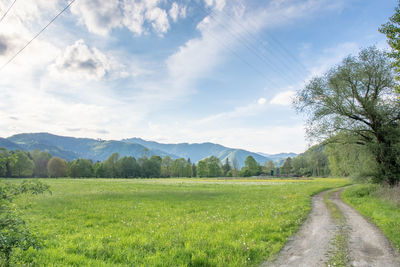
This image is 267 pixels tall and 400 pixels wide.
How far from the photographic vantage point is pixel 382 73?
80.3 feet

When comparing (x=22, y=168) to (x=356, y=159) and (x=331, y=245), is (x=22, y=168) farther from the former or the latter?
(x=331, y=245)

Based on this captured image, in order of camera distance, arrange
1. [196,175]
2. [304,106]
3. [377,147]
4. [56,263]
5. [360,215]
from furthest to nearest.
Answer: [196,175] < [304,106] < [377,147] < [360,215] < [56,263]

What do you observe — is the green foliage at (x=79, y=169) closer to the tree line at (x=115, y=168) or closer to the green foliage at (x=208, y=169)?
the tree line at (x=115, y=168)

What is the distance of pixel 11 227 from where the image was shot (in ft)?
18.0

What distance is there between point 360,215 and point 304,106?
1603cm

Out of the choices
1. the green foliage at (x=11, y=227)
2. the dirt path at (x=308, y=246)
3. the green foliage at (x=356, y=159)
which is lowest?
the dirt path at (x=308, y=246)

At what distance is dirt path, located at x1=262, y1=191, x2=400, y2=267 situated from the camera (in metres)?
7.55

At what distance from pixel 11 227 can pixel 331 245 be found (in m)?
11.0

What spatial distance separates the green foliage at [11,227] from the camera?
5324 mm

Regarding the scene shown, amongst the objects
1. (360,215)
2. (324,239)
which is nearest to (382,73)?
(360,215)

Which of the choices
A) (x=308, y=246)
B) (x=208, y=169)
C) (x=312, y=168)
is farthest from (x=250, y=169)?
(x=308, y=246)

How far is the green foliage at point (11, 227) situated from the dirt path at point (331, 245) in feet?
22.9

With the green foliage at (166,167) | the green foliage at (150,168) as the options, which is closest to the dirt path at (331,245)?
the green foliage at (150,168)

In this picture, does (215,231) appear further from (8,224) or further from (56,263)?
(8,224)
